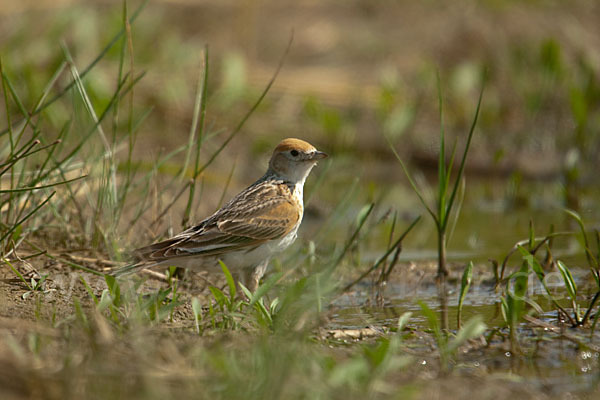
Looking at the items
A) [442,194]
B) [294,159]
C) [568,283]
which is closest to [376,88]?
[294,159]

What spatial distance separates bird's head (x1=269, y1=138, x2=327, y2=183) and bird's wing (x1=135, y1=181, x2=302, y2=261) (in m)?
0.19

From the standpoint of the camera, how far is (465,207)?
8273mm

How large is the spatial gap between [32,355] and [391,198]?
5662 millimetres

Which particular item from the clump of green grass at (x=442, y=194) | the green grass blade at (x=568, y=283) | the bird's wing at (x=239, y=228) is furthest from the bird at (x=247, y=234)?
the green grass blade at (x=568, y=283)

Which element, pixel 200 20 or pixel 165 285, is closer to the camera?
pixel 165 285

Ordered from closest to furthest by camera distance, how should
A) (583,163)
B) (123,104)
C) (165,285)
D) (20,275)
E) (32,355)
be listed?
(32,355) → (20,275) → (165,285) → (583,163) → (123,104)

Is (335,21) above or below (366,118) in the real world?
above

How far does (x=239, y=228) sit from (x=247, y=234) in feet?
0.20

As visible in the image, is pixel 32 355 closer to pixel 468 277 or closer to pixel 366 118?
pixel 468 277

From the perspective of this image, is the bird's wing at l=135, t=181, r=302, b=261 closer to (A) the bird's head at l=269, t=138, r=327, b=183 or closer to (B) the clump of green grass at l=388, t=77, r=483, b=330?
(A) the bird's head at l=269, t=138, r=327, b=183

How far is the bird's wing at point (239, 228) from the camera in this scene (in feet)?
16.2

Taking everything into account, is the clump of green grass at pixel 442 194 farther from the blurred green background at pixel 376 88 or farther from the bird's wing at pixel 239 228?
the blurred green background at pixel 376 88

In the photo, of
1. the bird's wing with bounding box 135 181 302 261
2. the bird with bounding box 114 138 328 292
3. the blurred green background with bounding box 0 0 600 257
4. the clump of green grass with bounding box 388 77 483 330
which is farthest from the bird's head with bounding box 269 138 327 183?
the blurred green background with bounding box 0 0 600 257

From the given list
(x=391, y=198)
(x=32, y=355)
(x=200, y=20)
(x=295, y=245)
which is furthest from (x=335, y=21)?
(x=32, y=355)
